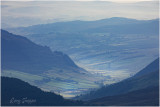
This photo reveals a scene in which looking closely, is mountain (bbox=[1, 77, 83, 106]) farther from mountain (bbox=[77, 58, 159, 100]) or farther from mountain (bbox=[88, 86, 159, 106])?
mountain (bbox=[77, 58, 159, 100])

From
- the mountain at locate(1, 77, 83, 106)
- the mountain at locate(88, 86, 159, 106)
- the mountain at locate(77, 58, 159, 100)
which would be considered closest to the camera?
the mountain at locate(1, 77, 83, 106)

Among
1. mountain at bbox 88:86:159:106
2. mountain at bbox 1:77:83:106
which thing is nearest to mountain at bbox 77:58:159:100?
mountain at bbox 88:86:159:106

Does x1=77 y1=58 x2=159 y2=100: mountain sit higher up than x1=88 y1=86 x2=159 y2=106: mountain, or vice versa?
x1=77 y1=58 x2=159 y2=100: mountain

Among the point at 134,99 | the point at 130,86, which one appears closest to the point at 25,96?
the point at 134,99

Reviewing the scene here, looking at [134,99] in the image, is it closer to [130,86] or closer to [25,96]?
[25,96]

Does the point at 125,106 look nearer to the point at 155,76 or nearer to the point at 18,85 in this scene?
the point at 18,85

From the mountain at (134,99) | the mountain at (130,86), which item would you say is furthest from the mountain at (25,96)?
the mountain at (130,86)

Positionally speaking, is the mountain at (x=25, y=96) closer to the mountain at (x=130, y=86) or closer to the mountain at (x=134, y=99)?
the mountain at (x=134, y=99)

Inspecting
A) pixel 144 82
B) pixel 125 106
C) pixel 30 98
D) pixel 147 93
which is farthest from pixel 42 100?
pixel 144 82
